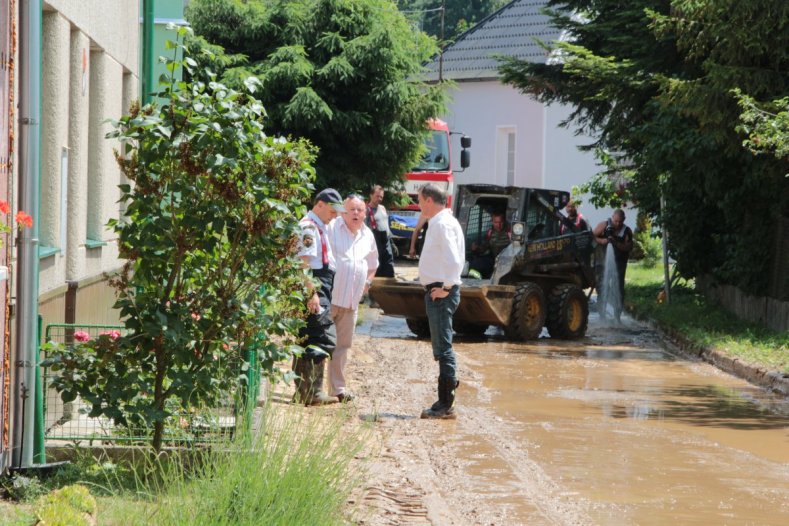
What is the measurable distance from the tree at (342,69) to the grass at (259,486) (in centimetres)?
1739

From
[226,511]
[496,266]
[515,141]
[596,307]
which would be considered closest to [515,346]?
[496,266]

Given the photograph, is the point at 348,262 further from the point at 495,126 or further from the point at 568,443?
the point at 495,126

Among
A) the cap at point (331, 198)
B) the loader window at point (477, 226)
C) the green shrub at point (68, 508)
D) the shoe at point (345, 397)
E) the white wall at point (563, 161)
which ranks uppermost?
the white wall at point (563, 161)

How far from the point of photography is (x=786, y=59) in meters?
15.3

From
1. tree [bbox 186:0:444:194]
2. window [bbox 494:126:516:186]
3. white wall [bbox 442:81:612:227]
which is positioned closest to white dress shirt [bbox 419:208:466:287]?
tree [bbox 186:0:444:194]

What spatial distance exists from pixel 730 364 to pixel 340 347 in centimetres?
566

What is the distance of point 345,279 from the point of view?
34.6 feet

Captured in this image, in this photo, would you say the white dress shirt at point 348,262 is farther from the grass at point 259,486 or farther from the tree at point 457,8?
the tree at point 457,8

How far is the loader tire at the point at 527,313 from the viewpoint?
1631 centimetres

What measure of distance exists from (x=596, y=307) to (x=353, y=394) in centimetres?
1178

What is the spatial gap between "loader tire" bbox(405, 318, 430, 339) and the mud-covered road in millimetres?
1354

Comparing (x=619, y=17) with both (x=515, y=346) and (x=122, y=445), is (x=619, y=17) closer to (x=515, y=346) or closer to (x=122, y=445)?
(x=515, y=346)

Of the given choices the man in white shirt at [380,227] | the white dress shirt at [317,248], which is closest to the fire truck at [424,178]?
the man in white shirt at [380,227]

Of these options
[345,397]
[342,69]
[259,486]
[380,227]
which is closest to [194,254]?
[259,486]
